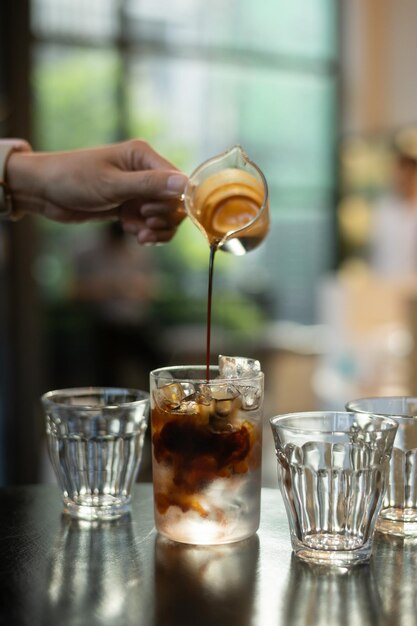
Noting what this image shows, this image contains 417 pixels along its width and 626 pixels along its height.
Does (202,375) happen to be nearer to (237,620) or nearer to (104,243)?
(237,620)

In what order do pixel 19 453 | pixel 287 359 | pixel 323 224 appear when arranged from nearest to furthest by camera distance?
pixel 19 453 → pixel 287 359 → pixel 323 224

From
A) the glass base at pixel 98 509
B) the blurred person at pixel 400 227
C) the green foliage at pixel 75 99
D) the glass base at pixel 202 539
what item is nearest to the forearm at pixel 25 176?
the glass base at pixel 98 509

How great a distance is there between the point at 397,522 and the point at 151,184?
541 millimetres

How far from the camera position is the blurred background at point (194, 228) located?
4.37 metres

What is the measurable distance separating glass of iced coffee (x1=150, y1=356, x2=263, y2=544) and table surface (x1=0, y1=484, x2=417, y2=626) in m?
0.02

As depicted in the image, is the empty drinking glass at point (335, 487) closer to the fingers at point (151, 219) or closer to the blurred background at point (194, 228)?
the fingers at point (151, 219)

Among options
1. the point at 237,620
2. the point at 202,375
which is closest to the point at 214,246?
the point at 202,375

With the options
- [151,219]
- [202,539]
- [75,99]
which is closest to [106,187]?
[151,219]

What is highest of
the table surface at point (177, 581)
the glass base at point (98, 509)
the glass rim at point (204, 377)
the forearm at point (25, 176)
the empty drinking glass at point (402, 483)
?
the forearm at point (25, 176)

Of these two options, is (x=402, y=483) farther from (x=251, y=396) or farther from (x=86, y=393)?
(x=86, y=393)

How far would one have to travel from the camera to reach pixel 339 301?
5.84 m

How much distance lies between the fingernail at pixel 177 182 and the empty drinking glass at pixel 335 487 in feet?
1.38

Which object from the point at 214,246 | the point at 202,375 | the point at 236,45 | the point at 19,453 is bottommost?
the point at 19,453

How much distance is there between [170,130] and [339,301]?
152 centimetres
